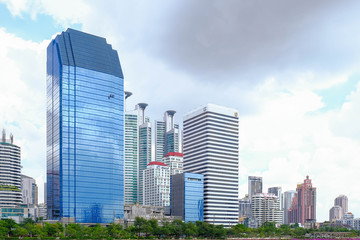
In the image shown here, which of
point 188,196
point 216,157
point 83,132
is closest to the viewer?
point 83,132

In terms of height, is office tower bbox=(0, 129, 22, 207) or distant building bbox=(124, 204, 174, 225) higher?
office tower bbox=(0, 129, 22, 207)

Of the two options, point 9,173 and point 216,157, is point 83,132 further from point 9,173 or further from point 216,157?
point 9,173

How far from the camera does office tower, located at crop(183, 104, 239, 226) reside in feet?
513

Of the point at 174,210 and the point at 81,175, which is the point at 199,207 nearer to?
the point at 174,210

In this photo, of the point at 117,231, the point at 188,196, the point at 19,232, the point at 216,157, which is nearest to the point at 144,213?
the point at 188,196

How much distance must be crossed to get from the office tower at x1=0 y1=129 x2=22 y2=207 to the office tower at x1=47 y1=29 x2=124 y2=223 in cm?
4014

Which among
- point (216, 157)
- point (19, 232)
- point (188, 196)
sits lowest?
point (19, 232)

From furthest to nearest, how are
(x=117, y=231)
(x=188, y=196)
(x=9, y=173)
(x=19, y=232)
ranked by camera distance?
(x=9, y=173), (x=188, y=196), (x=117, y=231), (x=19, y=232)

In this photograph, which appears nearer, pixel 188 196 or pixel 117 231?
pixel 117 231

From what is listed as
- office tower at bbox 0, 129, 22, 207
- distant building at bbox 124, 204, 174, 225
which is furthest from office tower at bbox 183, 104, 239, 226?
office tower at bbox 0, 129, 22, 207

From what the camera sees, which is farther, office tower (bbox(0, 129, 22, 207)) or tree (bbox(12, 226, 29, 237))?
office tower (bbox(0, 129, 22, 207))

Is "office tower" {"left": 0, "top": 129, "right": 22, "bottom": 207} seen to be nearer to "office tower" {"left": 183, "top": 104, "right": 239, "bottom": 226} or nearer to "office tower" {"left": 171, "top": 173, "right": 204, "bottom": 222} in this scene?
"office tower" {"left": 171, "top": 173, "right": 204, "bottom": 222}

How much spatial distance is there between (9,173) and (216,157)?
271 ft

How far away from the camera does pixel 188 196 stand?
147625mm
